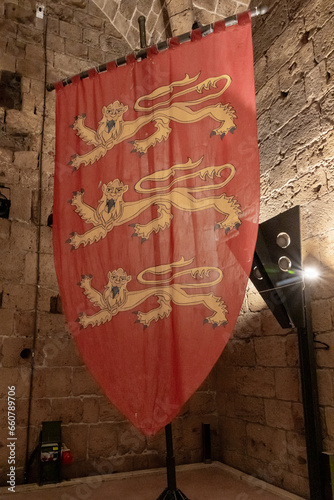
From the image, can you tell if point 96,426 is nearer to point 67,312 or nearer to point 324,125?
point 67,312

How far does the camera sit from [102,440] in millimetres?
3123

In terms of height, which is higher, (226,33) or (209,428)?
(226,33)

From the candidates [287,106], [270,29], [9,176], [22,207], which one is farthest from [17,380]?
[270,29]

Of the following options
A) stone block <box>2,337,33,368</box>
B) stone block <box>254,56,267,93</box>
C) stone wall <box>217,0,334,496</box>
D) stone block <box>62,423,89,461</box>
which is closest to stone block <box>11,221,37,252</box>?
stone block <box>2,337,33,368</box>

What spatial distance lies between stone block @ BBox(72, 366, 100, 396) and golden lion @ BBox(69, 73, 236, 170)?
1.74 meters

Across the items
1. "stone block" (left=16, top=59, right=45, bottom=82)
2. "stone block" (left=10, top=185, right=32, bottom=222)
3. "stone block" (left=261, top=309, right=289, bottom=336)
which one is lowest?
"stone block" (left=261, top=309, right=289, bottom=336)

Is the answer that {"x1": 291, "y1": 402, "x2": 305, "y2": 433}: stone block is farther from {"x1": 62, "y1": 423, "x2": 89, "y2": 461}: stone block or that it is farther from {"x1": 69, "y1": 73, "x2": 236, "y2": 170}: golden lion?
{"x1": 69, "y1": 73, "x2": 236, "y2": 170}: golden lion

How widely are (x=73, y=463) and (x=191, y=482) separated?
35.2 inches

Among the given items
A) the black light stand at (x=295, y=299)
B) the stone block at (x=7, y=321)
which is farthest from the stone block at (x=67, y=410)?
the black light stand at (x=295, y=299)

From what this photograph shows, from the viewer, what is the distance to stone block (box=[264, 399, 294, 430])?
2.62 m

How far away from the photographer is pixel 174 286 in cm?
186

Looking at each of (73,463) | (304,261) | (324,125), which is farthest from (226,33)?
(73,463)

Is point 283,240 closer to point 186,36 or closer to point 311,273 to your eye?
point 311,273

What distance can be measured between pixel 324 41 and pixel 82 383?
2.98m
